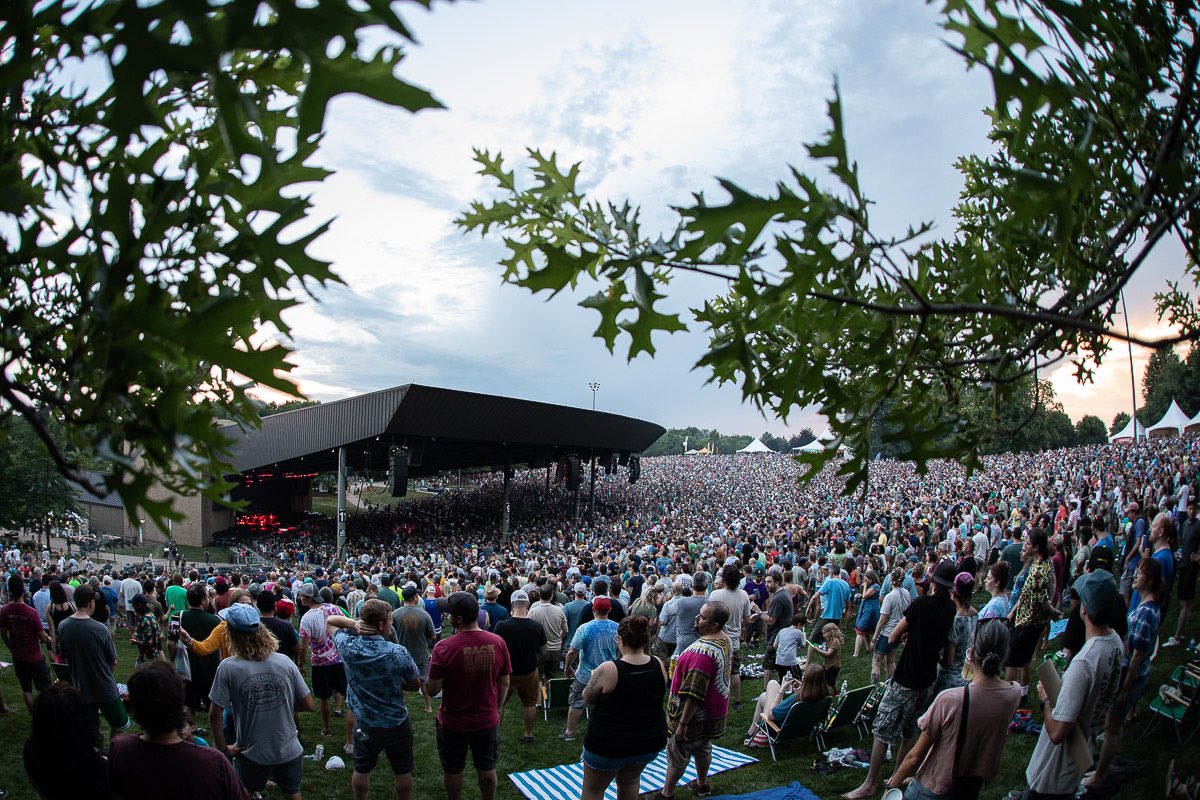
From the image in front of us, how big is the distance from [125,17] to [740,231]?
1.43 metres

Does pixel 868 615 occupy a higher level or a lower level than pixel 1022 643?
lower

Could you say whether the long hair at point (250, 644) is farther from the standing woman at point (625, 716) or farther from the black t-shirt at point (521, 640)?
the black t-shirt at point (521, 640)

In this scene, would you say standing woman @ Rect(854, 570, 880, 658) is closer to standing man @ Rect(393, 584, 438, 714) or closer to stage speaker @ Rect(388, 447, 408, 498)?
standing man @ Rect(393, 584, 438, 714)

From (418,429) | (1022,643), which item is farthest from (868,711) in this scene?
(418,429)

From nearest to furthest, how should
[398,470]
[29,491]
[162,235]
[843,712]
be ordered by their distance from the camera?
[162,235], [843,712], [398,470], [29,491]

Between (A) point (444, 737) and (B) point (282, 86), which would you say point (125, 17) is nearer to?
(B) point (282, 86)

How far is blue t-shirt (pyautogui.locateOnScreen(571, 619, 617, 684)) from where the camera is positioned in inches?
317

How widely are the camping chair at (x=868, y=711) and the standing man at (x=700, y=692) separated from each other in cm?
254

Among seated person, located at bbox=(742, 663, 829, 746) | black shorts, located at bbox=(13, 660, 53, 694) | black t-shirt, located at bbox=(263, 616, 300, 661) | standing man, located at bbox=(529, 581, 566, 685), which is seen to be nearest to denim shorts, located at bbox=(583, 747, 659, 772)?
seated person, located at bbox=(742, 663, 829, 746)

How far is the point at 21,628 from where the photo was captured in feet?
26.3

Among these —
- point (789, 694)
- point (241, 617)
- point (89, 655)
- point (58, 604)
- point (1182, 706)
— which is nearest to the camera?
point (241, 617)

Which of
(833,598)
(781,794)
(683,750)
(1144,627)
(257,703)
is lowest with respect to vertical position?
(781,794)

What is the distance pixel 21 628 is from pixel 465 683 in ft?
18.1

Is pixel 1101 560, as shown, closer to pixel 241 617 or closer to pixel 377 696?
pixel 377 696
